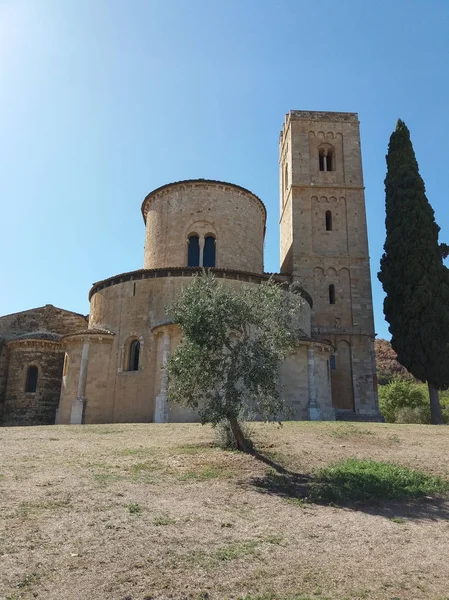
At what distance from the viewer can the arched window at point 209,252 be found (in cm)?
2792

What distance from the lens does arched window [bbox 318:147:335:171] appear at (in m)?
34.8

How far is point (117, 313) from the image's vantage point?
23594 millimetres

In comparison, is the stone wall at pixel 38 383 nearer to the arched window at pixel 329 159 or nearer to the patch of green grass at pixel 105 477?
the patch of green grass at pixel 105 477

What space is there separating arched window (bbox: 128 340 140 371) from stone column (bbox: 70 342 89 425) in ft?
6.48

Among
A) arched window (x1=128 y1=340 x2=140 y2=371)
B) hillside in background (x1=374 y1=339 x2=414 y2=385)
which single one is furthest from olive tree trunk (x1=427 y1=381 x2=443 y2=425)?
hillside in background (x1=374 y1=339 x2=414 y2=385)

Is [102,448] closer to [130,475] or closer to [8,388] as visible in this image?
[130,475]

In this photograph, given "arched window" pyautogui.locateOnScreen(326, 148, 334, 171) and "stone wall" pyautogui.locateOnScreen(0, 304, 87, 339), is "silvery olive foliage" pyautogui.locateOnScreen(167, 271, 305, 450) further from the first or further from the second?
"arched window" pyautogui.locateOnScreen(326, 148, 334, 171)

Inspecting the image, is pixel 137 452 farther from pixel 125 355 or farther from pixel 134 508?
pixel 125 355

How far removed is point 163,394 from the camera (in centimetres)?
2058

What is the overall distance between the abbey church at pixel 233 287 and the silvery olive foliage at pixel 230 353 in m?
8.69

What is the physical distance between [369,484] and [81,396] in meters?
15.7

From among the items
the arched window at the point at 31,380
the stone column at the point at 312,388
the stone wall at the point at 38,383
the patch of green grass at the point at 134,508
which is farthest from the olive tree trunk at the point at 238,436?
the arched window at the point at 31,380

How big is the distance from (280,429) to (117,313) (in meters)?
10.9

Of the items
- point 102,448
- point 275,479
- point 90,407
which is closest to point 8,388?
point 90,407
